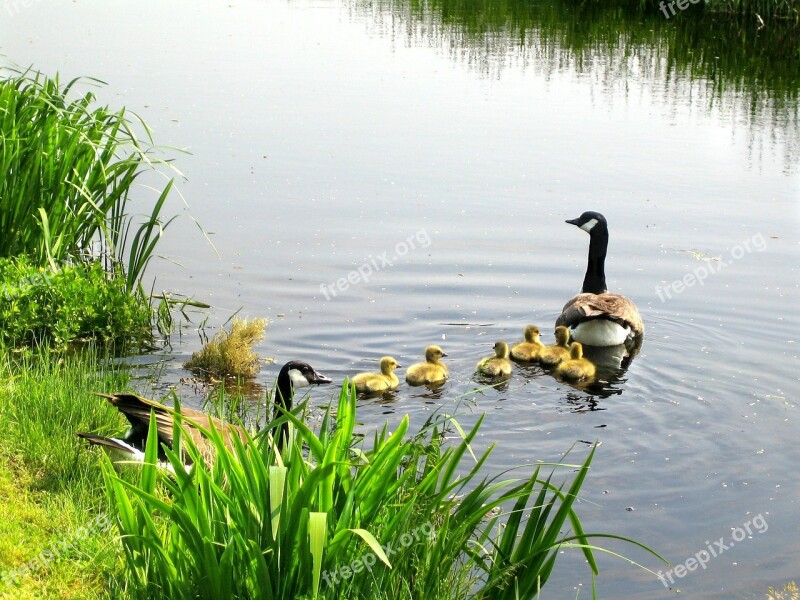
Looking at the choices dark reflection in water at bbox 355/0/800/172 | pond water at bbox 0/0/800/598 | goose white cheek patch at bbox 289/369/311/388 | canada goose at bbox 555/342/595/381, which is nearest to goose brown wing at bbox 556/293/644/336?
pond water at bbox 0/0/800/598

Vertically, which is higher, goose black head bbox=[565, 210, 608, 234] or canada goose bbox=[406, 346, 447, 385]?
goose black head bbox=[565, 210, 608, 234]

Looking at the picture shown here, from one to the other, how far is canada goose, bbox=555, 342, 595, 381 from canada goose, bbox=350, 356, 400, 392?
171 cm

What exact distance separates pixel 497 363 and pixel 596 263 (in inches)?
115

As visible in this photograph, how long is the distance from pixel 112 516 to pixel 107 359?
3.81 metres

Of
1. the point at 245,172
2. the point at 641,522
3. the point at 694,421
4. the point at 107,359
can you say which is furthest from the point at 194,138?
the point at 641,522

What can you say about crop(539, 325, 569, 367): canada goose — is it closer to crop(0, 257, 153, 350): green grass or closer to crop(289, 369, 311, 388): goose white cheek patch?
crop(289, 369, 311, 388): goose white cheek patch

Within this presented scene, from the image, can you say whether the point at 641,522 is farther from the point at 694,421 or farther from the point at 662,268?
the point at 662,268

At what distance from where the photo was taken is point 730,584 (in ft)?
21.3

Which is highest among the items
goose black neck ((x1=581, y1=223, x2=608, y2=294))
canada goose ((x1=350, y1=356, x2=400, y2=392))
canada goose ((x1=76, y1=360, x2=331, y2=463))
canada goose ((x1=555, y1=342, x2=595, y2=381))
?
canada goose ((x1=76, y1=360, x2=331, y2=463))

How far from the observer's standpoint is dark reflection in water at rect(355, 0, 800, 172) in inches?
846

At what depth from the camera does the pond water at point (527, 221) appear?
317 inches

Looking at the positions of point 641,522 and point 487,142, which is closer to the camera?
point 641,522

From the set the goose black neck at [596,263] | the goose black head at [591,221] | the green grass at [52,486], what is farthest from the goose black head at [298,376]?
the goose black head at [591,221]

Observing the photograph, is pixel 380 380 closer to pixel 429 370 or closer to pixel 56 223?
pixel 429 370
